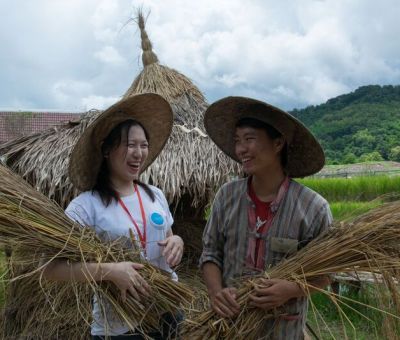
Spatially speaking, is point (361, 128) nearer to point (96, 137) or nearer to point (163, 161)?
point (163, 161)

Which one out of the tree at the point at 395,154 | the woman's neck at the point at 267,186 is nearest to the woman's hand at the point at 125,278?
the woman's neck at the point at 267,186

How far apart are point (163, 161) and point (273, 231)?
272 cm

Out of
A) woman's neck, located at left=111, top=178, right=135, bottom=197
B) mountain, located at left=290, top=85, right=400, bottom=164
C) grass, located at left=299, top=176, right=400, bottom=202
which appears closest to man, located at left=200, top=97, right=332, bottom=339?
woman's neck, located at left=111, top=178, right=135, bottom=197

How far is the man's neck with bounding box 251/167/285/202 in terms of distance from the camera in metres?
1.79

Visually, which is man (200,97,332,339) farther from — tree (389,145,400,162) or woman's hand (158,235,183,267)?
tree (389,145,400,162)

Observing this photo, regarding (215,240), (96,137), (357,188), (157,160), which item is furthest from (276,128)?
Answer: (357,188)

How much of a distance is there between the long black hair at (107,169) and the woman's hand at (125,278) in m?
0.30

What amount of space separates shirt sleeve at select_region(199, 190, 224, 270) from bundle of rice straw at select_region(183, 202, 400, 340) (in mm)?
205

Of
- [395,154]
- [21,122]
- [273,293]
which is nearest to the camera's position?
[273,293]

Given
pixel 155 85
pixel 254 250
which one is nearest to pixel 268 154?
pixel 254 250

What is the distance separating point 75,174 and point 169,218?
392 millimetres

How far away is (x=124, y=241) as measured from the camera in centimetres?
177

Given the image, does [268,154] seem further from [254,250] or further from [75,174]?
[75,174]

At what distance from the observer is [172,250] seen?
5.90 feet
